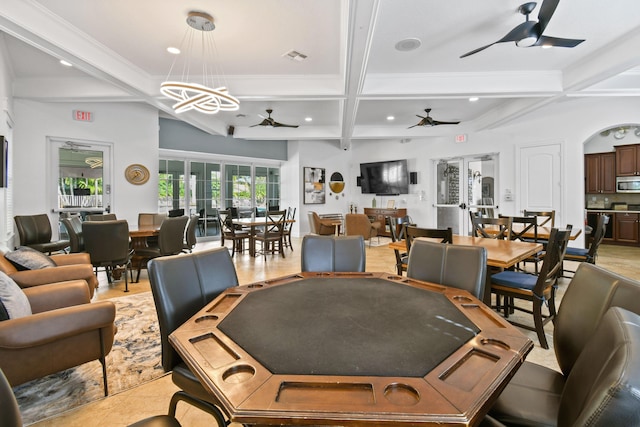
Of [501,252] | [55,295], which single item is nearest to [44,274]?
[55,295]

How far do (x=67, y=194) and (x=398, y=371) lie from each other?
280 inches

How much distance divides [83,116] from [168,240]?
3.44 metres

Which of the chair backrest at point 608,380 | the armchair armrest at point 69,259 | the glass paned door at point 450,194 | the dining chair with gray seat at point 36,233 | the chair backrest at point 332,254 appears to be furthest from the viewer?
the glass paned door at point 450,194

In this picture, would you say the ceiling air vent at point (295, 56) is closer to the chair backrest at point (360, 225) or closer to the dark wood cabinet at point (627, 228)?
the chair backrest at point (360, 225)

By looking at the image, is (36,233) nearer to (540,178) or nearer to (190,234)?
(190,234)

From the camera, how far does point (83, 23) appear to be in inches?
130

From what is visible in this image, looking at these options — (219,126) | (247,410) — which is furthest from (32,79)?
(247,410)

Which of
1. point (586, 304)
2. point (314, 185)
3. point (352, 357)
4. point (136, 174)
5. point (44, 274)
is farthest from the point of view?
point (314, 185)

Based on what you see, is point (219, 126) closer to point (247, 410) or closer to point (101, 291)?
point (101, 291)

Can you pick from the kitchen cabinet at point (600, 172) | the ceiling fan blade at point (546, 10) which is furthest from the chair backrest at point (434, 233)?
the kitchen cabinet at point (600, 172)

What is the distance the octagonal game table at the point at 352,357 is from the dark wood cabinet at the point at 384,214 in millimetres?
7480

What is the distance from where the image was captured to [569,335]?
130cm

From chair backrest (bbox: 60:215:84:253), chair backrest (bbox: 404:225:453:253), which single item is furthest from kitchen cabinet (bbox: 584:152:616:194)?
chair backrest (bbox: 60:215:84:253)

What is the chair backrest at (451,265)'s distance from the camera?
5.87ft
